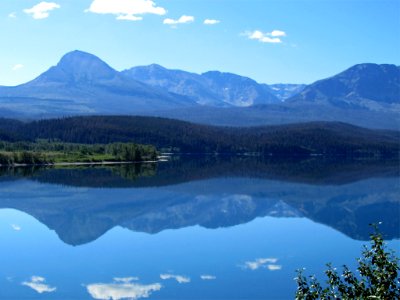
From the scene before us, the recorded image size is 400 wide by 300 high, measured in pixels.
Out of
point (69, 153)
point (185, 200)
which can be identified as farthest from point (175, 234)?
point (69, 153)

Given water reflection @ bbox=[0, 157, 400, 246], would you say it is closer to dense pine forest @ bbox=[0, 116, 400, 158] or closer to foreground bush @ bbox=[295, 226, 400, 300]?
foreground bush @ bbox=[295, 226, 400, 300]

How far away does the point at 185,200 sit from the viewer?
5662 cm

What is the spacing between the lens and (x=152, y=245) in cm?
3152

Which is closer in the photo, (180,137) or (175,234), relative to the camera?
(175,234)

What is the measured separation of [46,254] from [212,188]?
41.9 metres

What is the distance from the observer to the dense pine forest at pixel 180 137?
16300 centimetres

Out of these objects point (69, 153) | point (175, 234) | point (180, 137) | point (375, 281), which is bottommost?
point (175, 234)

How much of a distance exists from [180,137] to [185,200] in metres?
123

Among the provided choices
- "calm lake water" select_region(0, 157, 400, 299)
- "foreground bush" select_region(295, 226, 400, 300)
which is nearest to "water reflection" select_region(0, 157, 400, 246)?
"calm lake water" select_region(0, 157, 400, 299)

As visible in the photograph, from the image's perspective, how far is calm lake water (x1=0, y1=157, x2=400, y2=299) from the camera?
22.4 metres

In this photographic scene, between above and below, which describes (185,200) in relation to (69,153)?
below

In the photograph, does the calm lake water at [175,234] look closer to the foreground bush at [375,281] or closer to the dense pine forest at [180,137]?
the foreground bush at [375,281]

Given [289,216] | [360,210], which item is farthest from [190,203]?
[360,210]

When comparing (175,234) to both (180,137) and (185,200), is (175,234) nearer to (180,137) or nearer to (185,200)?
(185,200)
